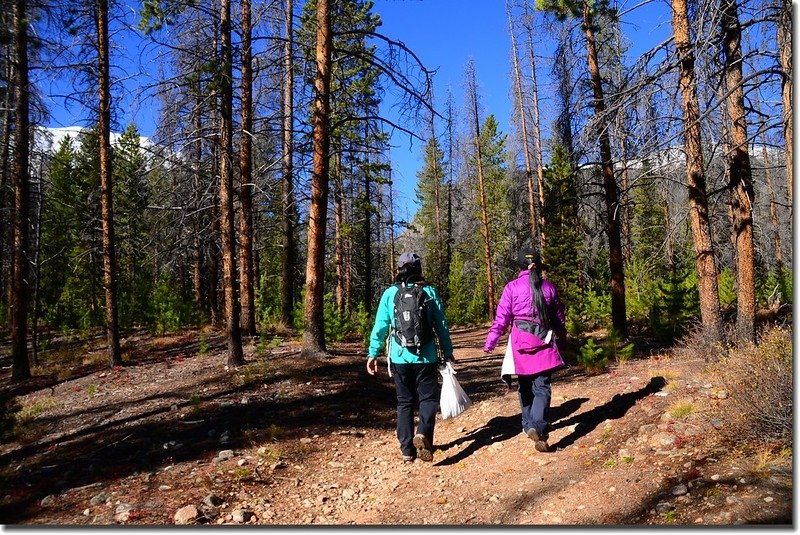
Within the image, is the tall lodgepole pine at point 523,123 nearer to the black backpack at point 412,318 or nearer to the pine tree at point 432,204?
the pine tree at point 432,204

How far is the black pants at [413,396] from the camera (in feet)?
17.6

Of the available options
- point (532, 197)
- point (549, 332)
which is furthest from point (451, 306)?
point (549, 332)

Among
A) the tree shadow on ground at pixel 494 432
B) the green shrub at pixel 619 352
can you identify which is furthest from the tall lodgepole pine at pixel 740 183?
the tree shadow on ground at pixel 494 432

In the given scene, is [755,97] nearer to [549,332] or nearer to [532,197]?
[549,332]

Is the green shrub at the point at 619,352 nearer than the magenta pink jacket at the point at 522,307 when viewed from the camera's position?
No

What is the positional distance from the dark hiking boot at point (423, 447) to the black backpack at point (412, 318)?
35.4 inches

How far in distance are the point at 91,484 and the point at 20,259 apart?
9.36 meters

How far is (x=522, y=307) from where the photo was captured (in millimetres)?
5488

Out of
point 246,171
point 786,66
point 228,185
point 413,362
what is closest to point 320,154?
point 228,185

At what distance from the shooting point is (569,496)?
4.25 meters

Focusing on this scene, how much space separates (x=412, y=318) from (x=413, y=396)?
87cm

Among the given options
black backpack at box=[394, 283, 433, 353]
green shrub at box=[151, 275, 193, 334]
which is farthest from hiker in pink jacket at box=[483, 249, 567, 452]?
green shrub at box=[151, 275, 193, 334]

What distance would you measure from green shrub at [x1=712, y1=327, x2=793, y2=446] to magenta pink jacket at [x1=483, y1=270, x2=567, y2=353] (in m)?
1.61

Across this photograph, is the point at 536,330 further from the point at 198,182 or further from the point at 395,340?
the point at 198,182
